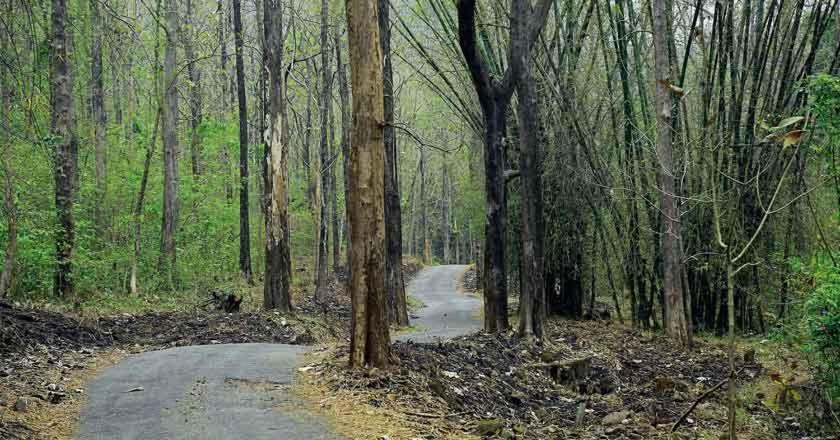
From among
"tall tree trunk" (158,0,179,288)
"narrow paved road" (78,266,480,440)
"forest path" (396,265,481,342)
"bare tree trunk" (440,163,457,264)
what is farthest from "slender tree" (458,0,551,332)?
"bare tree trunk" (440,163,457,264)

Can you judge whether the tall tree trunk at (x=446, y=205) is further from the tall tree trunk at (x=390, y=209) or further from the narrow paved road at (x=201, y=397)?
the narrow paved road at (x=201, y=397)

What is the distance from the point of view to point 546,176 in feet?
52.4

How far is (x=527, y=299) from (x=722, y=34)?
6.03 m

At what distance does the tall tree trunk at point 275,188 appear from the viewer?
46.8 feet

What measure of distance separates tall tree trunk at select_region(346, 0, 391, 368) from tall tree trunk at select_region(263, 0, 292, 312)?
7201 millimetres

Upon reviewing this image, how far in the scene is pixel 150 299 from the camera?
1565cm

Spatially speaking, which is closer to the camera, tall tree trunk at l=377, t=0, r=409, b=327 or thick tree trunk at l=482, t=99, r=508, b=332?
thick tree trunk at l=482, t=99, r=508, b=332

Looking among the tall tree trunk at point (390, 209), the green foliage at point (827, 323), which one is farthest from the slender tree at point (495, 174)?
the green foliage at point (827, 323)

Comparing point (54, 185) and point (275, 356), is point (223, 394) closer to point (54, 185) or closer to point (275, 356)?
point (275, 356)

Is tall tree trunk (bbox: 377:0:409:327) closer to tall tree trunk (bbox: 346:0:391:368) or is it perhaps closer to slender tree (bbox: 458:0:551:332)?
slender tree (bbox: 458:0:551:332)

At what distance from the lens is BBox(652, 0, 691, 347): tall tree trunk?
37.3 ft

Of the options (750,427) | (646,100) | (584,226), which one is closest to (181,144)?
(584,226)

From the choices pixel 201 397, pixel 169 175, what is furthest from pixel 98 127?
pixel 201 397

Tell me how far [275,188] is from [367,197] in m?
7.49
